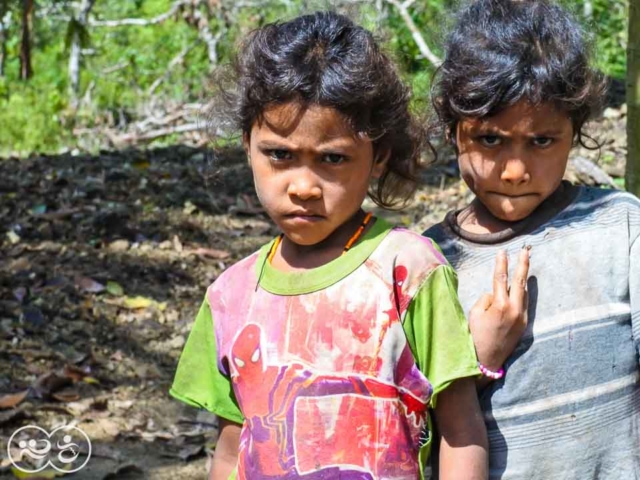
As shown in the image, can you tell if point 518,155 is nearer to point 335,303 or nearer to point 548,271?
point 548,271

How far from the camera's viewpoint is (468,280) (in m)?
2.19

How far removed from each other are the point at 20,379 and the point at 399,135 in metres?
2.37

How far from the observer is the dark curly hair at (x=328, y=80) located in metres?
1.99

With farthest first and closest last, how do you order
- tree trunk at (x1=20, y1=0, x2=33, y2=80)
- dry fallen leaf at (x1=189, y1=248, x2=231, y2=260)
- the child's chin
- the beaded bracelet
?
dry fallen leaf at (x1=189, y1=248, x2=231, y2=260)
tree trunk at (x1=20, y1=0, x2=33, y2=80)
the child's chin
the beaded bracelet

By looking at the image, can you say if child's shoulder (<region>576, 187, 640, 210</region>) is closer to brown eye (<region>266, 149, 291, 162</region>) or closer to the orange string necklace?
the orange string necklace

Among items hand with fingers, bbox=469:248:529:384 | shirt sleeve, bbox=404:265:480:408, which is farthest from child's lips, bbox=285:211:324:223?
hand with fingers, bbox=469:248:529:384

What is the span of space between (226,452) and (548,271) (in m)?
0.77

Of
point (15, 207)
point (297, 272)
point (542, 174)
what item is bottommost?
point (15, 207)

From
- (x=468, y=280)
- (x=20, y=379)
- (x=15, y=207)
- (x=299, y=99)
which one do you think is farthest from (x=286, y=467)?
(x=15, y=207)

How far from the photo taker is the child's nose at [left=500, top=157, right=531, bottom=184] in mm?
2092

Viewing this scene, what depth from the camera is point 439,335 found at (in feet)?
6.36

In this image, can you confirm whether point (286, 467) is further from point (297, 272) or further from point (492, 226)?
point (492, 226)

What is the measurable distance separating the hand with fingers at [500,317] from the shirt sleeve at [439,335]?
71 millimetres

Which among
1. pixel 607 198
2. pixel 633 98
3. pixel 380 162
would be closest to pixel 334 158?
pixel 380 162
